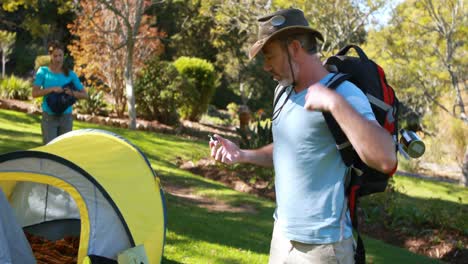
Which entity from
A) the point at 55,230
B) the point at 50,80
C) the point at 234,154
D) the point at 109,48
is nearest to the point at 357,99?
the point at 234,154

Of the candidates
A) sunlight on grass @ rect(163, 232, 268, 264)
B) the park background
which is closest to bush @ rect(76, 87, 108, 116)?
the park background

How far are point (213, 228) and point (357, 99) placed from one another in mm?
4615

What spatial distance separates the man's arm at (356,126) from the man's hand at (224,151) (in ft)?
2.78

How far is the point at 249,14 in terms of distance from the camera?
15.7 meters

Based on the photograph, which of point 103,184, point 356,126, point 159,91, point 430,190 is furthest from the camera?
point 159,91

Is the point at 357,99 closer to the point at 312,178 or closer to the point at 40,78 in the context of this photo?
the point at 312,178

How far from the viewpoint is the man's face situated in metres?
2.17

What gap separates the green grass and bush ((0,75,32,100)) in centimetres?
627

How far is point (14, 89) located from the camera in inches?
671

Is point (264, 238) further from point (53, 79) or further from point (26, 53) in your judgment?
point (26, 53)

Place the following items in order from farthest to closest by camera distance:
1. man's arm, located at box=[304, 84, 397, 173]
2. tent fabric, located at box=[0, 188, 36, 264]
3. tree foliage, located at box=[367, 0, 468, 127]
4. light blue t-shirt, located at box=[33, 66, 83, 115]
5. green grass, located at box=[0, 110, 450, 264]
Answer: tree foliage, located at box=[367, 0, 468, 127] < light blue t-shirt, located at box=[33, 66, 83, 115] < green grass, located at box=[0, 110, 450, 264] < tent fabric, located at box=[0, 188, 36, 264] < man's arm, located at box=[304, 84, 397, 173]

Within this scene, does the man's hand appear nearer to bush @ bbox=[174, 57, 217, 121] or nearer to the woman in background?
the woman in background

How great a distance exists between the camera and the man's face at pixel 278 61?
217 cm

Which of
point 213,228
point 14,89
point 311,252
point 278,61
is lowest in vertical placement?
point 213,228
